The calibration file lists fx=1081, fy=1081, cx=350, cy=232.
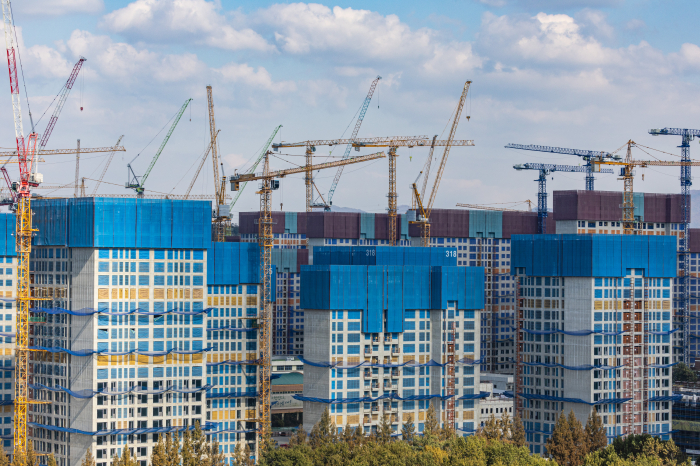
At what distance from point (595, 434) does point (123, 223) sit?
87.6 m

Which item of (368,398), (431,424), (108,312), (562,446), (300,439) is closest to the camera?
(300,439)

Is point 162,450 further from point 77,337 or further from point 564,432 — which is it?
point 564,432

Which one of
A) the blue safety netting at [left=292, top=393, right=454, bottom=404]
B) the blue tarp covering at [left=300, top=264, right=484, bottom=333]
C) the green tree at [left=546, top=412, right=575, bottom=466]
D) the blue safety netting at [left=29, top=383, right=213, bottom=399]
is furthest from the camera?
the blue tarp covering at [left=300, top=264, right=484, bottom=333]

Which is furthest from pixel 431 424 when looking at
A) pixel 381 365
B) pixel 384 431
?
pixel 381 365

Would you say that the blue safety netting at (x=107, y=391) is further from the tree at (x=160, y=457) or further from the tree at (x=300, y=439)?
the tree at (x=160, y=457)

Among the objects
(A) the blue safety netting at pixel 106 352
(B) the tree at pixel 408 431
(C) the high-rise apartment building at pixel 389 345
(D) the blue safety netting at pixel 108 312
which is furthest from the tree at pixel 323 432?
(D) the blue safety netting at pixel 108 312

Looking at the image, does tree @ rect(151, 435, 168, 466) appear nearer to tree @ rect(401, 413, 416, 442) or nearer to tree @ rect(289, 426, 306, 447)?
tree @ rect(289, 426, 306, 447)

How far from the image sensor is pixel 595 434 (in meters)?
186

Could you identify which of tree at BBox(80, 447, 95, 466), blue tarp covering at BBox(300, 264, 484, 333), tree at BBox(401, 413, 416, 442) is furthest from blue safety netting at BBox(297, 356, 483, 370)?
tree at BBox(80, 447, 95, 466)

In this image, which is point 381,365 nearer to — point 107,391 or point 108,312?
point 107,391

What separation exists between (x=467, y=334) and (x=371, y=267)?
78.9 ft

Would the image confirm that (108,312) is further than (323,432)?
Yes

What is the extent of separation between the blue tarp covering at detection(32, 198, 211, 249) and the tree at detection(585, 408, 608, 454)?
73393 mm

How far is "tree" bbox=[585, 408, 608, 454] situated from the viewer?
604ft
